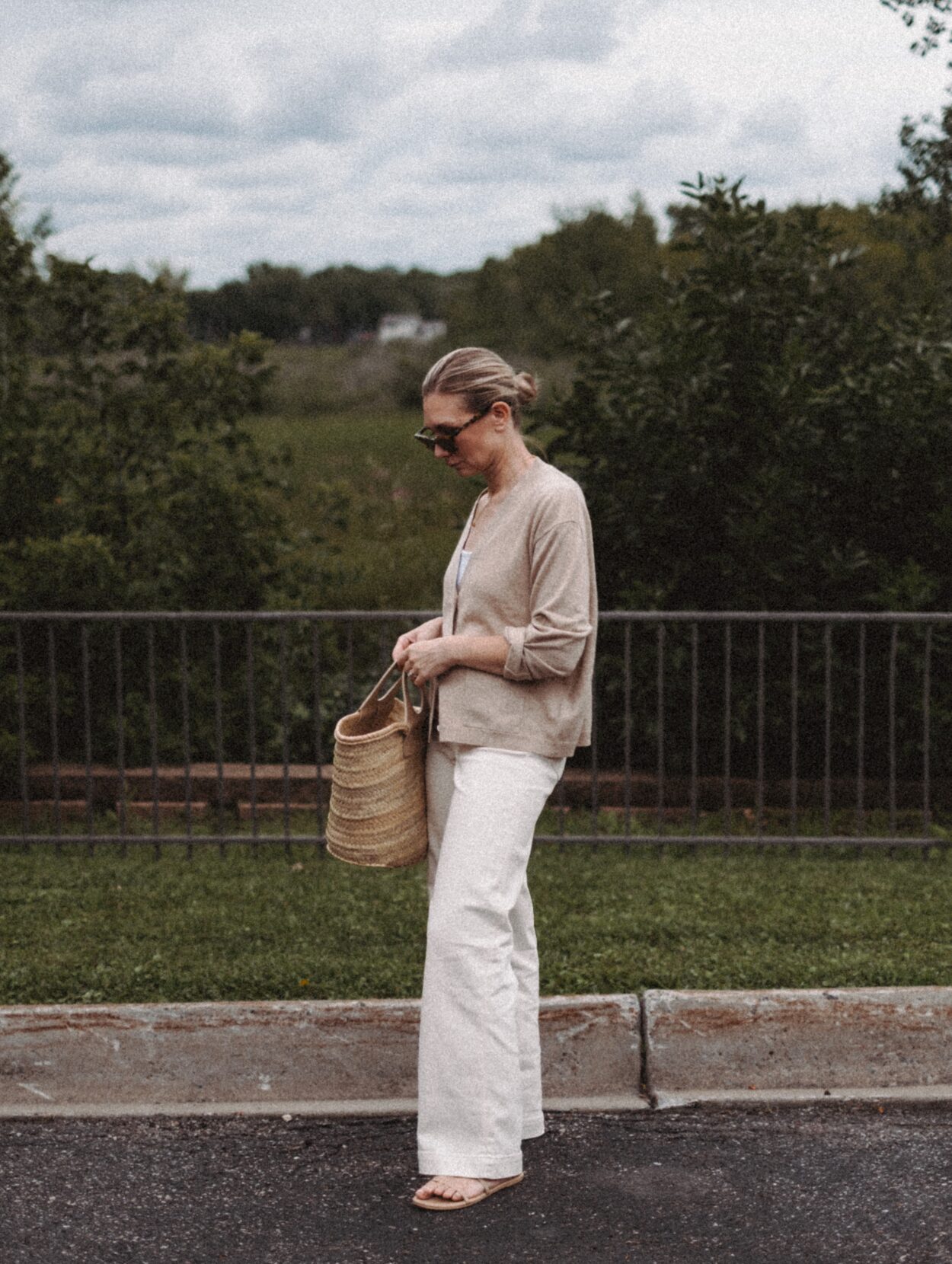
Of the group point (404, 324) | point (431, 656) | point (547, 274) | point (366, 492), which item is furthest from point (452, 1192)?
point (404, 324)

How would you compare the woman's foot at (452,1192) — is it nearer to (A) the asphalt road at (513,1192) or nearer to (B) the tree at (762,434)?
(A) the asphalt road at (513,1192)

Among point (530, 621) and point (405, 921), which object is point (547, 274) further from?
point (530, 621)

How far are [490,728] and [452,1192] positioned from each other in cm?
107

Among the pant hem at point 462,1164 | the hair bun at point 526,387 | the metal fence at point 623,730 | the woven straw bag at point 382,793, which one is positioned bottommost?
the pant hem at point 462,1164

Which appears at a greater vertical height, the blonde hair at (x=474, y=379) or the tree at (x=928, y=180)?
the tree at (x=928, y=180)

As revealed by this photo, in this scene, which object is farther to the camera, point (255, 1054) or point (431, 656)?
point (255, 1054)

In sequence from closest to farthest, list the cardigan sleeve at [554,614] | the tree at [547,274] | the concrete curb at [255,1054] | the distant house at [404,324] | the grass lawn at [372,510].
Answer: the cardigan sleeve at [554,614] → the concrete curb at [255,1054] → the grass lawn at [372,510] → the tree at [547,274] → the distant house at [404,324]

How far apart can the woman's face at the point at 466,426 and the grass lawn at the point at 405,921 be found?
1.77 metres

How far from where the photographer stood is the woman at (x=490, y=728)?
3.69 m

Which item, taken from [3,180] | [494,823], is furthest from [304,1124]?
[3,180]

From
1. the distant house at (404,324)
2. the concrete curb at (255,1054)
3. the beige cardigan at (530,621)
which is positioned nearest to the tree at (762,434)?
the concrete curb at (255,1054)

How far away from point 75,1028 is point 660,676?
3.17 meters

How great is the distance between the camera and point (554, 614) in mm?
3684

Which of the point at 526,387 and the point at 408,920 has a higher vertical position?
the point at 526,387
